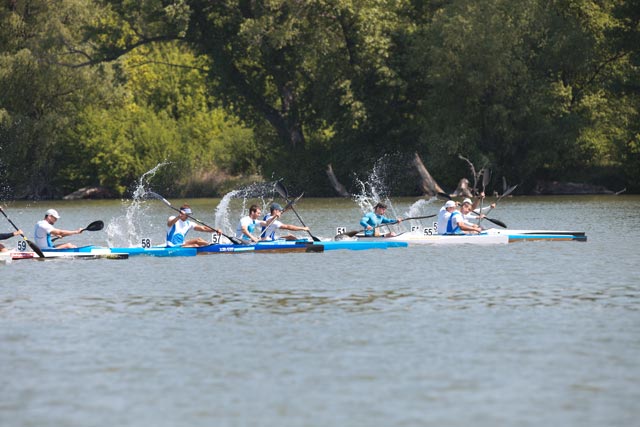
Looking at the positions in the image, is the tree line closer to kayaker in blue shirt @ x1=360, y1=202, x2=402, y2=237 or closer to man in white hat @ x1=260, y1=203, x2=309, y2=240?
kayaker in blue shirt @ x1=360, y1=202, x2=402, y2=237

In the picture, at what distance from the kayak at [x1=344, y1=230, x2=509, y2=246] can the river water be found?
9.46 feet

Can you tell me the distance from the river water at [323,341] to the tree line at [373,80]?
124 feet

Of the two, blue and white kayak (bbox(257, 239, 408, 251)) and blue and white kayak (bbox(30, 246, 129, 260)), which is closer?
blue and white kayak (bbox(30, 246, 129, 260))

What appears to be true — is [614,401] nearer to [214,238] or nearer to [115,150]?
[214,238]

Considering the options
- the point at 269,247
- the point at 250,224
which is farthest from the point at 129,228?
the point at 269,247

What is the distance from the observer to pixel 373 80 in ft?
226

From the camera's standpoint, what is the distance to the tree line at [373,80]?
66.2m

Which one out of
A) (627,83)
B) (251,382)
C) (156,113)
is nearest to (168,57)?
(156,113)

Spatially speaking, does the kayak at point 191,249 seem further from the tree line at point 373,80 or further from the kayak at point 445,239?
the tree line at point 373,80

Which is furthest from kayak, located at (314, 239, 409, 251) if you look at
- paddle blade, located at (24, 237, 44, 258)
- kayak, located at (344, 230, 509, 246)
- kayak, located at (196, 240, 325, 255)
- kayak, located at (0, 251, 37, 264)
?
kayak, located at (0, 251, 37, 264)

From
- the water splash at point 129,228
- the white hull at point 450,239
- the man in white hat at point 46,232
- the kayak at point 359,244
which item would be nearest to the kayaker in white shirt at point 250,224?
the kayak at point 359,244

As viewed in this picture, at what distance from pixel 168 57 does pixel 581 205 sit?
45168 millimetres

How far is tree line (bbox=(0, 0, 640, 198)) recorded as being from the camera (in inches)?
2608

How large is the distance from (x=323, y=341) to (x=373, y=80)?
5328cm
